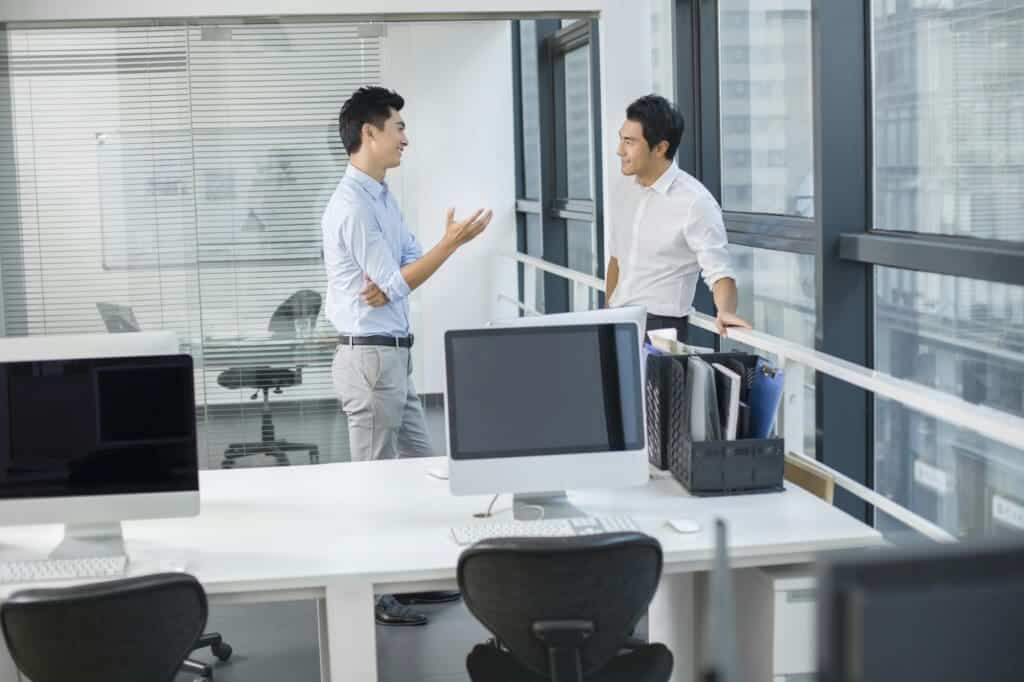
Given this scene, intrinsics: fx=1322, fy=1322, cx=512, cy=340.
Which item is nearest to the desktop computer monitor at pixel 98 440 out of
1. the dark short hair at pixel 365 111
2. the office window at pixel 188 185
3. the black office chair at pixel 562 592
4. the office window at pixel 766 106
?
the black office chair at pixel 562 592

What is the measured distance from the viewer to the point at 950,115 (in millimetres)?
3412

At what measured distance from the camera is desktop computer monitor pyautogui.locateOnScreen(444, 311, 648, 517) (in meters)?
2.93

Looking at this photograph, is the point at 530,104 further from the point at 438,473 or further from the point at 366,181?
the point at 438,473

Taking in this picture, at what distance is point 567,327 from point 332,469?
2.90ft

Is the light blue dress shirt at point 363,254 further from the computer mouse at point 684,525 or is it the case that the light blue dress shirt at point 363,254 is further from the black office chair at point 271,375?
the computer mouse at point 684,525

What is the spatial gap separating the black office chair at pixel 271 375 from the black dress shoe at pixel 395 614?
122cm

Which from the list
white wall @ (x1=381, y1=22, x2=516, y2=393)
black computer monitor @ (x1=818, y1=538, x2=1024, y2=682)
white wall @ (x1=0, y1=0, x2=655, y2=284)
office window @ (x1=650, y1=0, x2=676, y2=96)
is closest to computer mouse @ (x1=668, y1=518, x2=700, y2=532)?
black computer monitor @ (x1=818, y1=538, x2=1024, y2=682)

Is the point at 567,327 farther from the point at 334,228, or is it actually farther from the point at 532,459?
the point at 334,228

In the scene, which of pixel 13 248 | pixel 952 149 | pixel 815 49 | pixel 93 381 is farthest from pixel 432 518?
pixel 13 248

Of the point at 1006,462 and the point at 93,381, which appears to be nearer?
the point at 93,381

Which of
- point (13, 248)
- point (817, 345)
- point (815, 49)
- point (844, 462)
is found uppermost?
point (815, 49)

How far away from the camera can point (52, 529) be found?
9.92ft

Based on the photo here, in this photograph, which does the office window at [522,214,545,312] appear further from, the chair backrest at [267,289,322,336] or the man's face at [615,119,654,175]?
the man's face at [615,119,654,175]

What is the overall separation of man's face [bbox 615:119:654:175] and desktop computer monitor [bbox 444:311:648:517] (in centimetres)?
141
